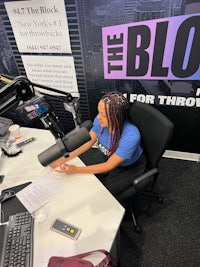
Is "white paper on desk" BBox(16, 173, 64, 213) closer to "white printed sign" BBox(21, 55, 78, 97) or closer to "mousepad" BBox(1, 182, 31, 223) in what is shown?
"mousepad" BBox(1, 182, 31, 223)

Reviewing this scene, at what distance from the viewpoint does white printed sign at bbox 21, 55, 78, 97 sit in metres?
2.21

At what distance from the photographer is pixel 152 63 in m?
1.99

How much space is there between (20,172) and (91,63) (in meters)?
1.24

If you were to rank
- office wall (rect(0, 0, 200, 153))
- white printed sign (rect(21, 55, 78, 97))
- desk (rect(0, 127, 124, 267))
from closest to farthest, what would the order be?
desk (rect(0, 127, 124, 267)) → office wall (rect(0, 0, 200, 153)) → white printed sign (rect(21, 55, 78, 97))

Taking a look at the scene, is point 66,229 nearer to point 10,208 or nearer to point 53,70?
point 10,208

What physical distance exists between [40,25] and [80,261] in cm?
195

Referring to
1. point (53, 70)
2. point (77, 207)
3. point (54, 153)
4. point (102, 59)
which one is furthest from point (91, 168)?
point (53, 70)

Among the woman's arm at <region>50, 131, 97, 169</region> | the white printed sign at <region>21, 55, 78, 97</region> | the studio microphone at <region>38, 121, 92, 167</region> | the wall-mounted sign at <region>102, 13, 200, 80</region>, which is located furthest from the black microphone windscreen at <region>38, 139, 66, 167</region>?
the white printed sign at <region>21, 55, 78, 97</region>

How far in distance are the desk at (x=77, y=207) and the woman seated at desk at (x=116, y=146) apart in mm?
97

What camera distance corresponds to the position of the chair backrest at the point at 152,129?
150 cm

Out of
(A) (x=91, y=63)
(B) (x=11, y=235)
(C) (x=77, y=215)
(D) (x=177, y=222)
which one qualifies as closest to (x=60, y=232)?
(C) (x=77, y=215)

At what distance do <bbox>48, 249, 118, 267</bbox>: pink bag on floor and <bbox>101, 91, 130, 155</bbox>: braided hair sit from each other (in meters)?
0.79

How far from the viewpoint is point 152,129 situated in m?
1.62

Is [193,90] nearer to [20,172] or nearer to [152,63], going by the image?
[152,63]
